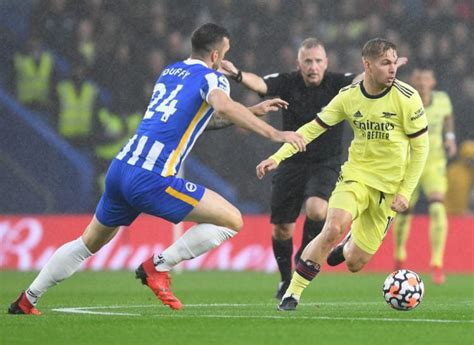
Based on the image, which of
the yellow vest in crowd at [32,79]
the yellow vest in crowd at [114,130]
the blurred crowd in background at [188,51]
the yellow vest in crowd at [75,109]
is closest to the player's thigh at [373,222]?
the blurred crowd in background at [188,51]

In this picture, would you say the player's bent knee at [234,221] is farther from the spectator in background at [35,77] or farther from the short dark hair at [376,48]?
the spectator in background at [35,77]

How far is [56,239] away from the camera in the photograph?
56.8 feet

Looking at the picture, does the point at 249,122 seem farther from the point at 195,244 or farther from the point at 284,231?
the point at 284,231

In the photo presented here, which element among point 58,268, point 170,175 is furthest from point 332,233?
point 58,268

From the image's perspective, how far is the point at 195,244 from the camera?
29.0 ft

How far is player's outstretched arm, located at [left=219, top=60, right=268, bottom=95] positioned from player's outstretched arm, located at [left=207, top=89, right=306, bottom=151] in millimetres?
2606

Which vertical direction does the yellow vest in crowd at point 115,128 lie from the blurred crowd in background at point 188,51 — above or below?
below

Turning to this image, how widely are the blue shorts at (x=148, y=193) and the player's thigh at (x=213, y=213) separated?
0.14ft

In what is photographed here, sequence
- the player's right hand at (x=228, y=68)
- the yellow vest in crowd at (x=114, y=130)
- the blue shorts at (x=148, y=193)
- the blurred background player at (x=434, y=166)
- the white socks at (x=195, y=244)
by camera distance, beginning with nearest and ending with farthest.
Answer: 1. the blue shorts at (x=148, y=193)
2. the white socks at (x=195, y=244)
3. the player's right hand at (x=228, y=68)
4. the blurred background player at (x=434, y=166)
5. the yellow vest in crowd at (x=114, y=130)

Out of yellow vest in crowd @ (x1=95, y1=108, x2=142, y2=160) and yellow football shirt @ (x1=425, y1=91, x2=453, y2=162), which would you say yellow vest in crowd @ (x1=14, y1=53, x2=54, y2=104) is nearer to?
yellow vest in crowd @ (x1=95, y1=108, x2=142, y2=160)

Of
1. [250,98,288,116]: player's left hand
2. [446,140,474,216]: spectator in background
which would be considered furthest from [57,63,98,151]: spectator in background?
[250,98,288,116]: player's left hand

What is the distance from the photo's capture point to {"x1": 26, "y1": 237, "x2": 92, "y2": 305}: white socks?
872 cm

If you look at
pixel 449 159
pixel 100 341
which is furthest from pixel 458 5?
pixel 100 341

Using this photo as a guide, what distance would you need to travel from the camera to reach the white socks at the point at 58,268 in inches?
343
